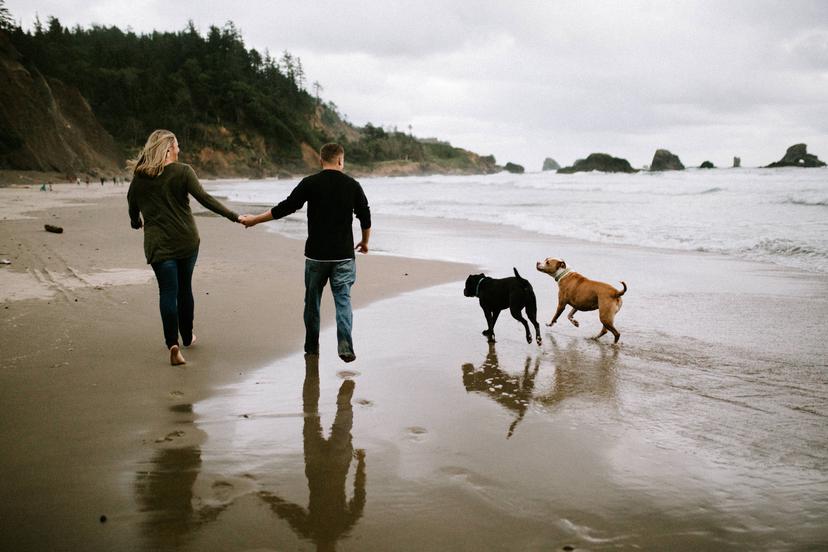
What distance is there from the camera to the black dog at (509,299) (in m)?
5.57

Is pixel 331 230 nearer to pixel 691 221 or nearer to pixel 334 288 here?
pixel 334 288

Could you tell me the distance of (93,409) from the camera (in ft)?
12.0

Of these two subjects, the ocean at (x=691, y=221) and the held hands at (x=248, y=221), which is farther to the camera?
the ocean at (x=691, y=221)

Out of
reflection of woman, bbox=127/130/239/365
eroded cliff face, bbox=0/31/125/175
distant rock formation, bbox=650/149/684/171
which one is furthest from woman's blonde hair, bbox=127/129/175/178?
distant rock formation, bbox=650/149/684/171

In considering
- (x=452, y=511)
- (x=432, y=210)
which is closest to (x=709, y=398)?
(x=452, y=511)

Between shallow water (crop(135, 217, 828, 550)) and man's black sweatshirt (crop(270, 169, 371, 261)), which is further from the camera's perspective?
man's black sweatshirt (crop(270, 169, 371, 261))

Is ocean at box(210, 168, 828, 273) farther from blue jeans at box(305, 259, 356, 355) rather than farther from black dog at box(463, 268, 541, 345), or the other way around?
blue jeans at box(305, 259, 356, 355)

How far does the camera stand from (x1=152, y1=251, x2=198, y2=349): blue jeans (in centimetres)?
478

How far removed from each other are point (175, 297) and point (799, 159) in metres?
74.3

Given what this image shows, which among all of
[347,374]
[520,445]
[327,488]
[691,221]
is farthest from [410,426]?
[691,221]

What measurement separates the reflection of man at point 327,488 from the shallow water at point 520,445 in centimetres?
1

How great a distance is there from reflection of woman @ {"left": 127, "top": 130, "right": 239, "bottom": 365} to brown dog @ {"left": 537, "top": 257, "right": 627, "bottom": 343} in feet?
13.3

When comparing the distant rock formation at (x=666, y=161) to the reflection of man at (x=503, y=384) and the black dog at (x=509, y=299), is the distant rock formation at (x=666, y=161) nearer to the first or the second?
the black dog at (x=509, y=299)

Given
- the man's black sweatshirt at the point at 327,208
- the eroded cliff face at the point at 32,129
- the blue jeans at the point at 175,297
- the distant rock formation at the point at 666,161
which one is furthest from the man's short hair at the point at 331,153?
the distant rock formation at the point at 666,161
